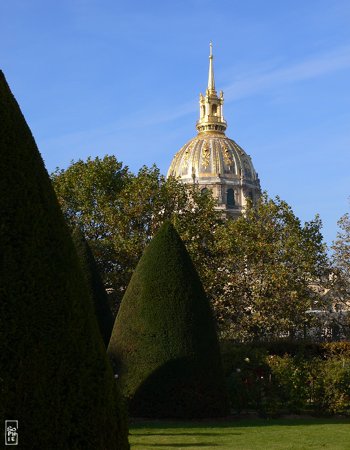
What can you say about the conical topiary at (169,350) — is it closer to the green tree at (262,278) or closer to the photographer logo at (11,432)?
the photographer logo at (11,432)

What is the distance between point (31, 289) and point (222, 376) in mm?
10768

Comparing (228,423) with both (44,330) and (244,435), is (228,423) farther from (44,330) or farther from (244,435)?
(44,330)

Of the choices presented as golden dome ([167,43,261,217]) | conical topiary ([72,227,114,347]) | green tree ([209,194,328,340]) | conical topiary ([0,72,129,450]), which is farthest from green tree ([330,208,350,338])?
golden dome ([167,43,261,217])

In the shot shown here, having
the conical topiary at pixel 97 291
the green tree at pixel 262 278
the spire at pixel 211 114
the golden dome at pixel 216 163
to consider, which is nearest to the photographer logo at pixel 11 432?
the conical topiary at pixel 97 291

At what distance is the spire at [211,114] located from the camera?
475 ft

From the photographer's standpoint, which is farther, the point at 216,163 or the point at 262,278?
the point at 216,163

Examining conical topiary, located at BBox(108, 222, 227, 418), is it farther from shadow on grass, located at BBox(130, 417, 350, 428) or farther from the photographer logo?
the photographer logo

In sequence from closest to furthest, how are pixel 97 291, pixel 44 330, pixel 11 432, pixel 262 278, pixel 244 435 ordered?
pixel 11 432 → pixel 44 330 → pixel 244 435 → pixel 97 291 → pixel 262 278

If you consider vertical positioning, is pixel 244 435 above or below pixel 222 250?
below

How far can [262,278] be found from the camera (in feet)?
141

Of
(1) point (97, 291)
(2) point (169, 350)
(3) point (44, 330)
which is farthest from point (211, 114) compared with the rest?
(3) point (44, 330)

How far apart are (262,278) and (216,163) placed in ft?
323

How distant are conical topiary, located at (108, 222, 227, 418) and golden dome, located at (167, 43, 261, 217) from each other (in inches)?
4701

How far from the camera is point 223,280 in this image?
1670 inches
